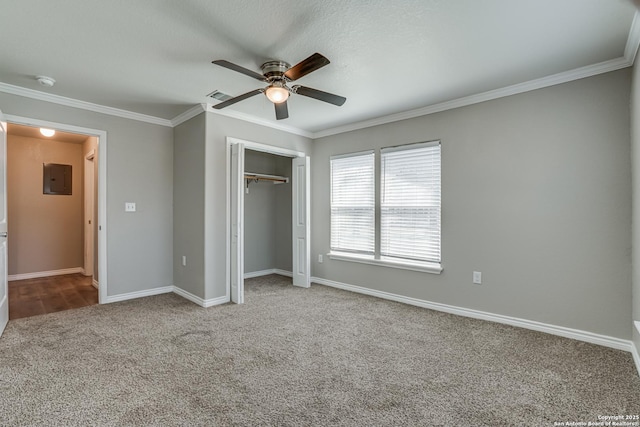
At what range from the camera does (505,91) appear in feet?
10.8

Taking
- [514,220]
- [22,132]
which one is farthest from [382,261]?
[22,132]

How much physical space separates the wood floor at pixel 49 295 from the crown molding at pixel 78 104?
2.38m

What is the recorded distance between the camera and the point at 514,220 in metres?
3.25

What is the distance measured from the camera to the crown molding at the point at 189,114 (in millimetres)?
3908

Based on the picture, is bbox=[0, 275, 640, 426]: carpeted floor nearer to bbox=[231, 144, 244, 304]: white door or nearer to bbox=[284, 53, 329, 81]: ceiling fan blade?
bbox=[231, 144, 244, 304]: white door

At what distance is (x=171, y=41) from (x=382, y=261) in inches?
132

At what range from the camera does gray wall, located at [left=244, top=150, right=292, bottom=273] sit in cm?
564

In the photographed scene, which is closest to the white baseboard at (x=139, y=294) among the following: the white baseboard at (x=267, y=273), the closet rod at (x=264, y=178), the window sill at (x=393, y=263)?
the white baseboard at (x=267, y=273)

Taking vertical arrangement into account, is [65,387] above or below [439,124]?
below

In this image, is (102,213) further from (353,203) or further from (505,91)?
(505,91)

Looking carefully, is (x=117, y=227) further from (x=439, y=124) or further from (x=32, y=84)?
(x=439, y=124)

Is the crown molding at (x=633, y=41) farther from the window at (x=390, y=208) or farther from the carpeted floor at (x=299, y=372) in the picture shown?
the carpeted floor at (x=299, y=372)

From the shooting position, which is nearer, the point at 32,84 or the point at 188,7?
the point at 188,7

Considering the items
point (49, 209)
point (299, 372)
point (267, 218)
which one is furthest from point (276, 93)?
point (49, 209)
